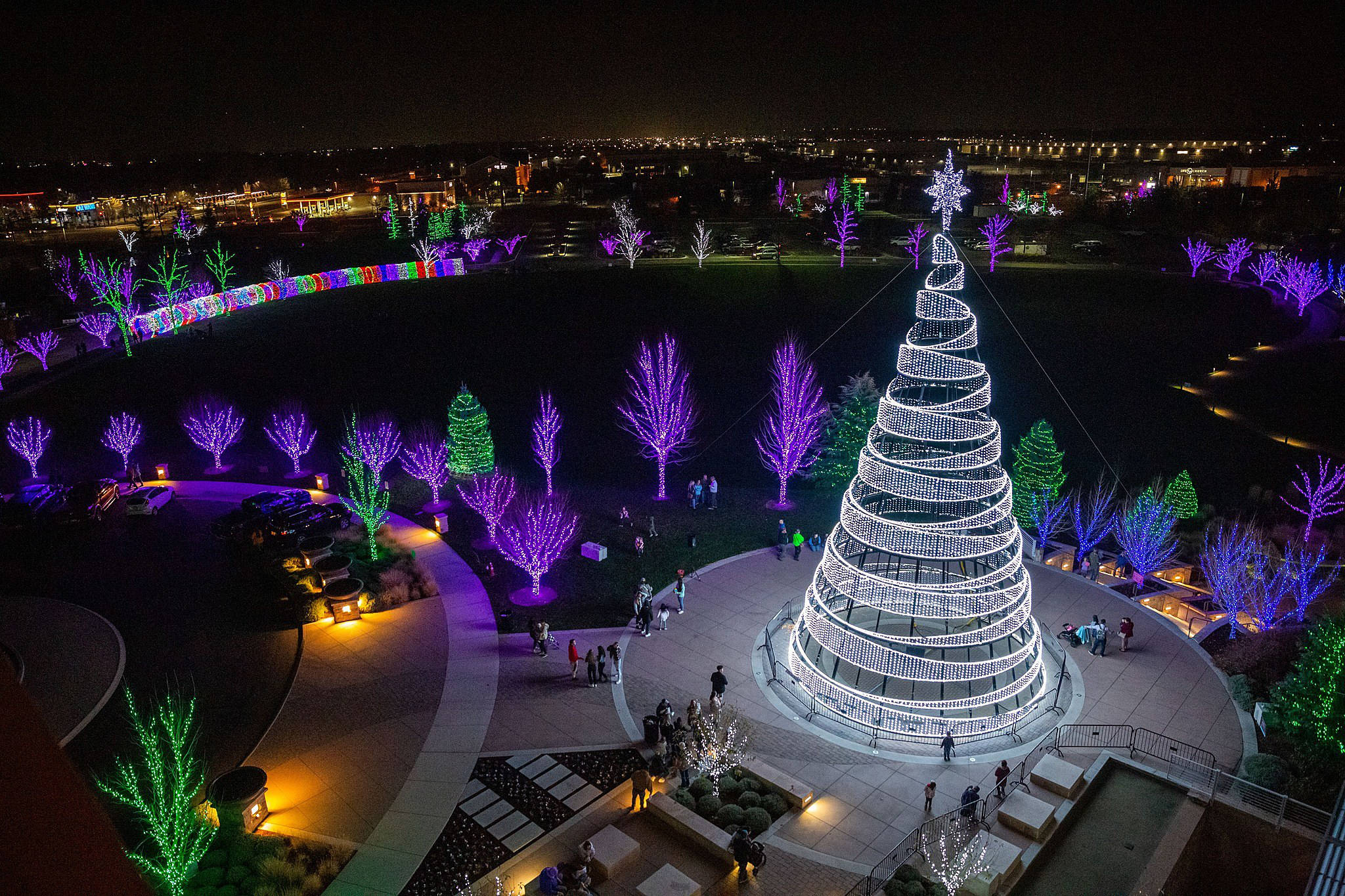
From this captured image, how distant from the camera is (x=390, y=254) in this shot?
2965 inches

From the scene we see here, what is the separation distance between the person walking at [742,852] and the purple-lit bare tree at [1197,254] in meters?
62.2

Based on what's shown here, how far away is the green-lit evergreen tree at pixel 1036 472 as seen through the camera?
102ft

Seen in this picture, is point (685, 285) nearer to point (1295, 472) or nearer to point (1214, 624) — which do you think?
point (1295, 472)

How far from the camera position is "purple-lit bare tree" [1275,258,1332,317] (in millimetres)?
55094

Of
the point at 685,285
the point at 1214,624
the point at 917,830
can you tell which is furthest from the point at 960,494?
the point at 685,285

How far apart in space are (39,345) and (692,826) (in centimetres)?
4794

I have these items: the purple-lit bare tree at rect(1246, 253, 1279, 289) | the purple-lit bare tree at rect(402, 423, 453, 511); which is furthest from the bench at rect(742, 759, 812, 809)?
the purple-lit bare tree at rect(1246, 253, 1279, 289)

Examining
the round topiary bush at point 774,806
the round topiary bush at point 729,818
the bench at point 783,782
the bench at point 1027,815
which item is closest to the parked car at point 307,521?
the bench at point 783,782

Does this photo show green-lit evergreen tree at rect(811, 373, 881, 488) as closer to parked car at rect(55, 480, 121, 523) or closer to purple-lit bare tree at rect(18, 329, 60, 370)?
parked car at rect(55, 480, 121, 523)

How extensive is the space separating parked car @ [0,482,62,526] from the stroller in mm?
33425

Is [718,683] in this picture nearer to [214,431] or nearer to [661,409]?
[661,409]

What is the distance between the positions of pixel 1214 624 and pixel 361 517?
1057 inches

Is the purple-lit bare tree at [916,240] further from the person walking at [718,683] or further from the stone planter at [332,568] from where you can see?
the person walking at [718,683]

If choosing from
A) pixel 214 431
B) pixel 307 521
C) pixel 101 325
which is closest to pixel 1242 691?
pixel 307 521
